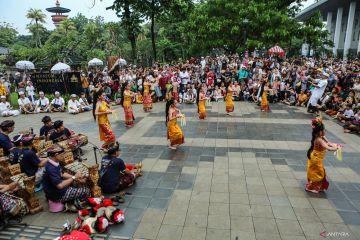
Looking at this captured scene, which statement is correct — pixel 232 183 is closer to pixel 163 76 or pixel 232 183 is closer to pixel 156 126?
pixel 156 126

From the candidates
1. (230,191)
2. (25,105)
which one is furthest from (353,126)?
(25,105)

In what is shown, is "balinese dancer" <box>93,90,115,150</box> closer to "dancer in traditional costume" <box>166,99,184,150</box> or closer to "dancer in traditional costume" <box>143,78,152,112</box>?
"dancer in traditional costume" <box>166,99,184,150</box>

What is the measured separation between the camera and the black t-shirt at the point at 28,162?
5793 mm

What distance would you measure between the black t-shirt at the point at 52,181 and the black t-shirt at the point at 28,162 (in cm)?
72

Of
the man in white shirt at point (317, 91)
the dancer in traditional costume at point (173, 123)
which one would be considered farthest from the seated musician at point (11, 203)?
the man in white shirt at point (317, 91)

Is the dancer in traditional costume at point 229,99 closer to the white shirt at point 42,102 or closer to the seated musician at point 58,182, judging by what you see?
the seated musician at point 58,182

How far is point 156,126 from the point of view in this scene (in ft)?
36.9

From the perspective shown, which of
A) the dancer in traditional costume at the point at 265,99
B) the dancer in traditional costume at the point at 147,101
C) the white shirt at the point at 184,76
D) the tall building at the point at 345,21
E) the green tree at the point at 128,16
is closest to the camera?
the dancer in traditional costume at the point at 265,99

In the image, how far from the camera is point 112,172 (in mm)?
5930

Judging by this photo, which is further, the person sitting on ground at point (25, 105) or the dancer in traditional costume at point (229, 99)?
the person sitting on ground at point (25, 105)

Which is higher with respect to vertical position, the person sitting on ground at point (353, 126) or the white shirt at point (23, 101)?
the white shirt at point (23, 101)

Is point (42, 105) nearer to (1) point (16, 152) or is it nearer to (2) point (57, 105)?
(2) point (57, 105)

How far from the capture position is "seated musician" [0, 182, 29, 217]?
5.09 metres

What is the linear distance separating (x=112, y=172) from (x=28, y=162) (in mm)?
1705
